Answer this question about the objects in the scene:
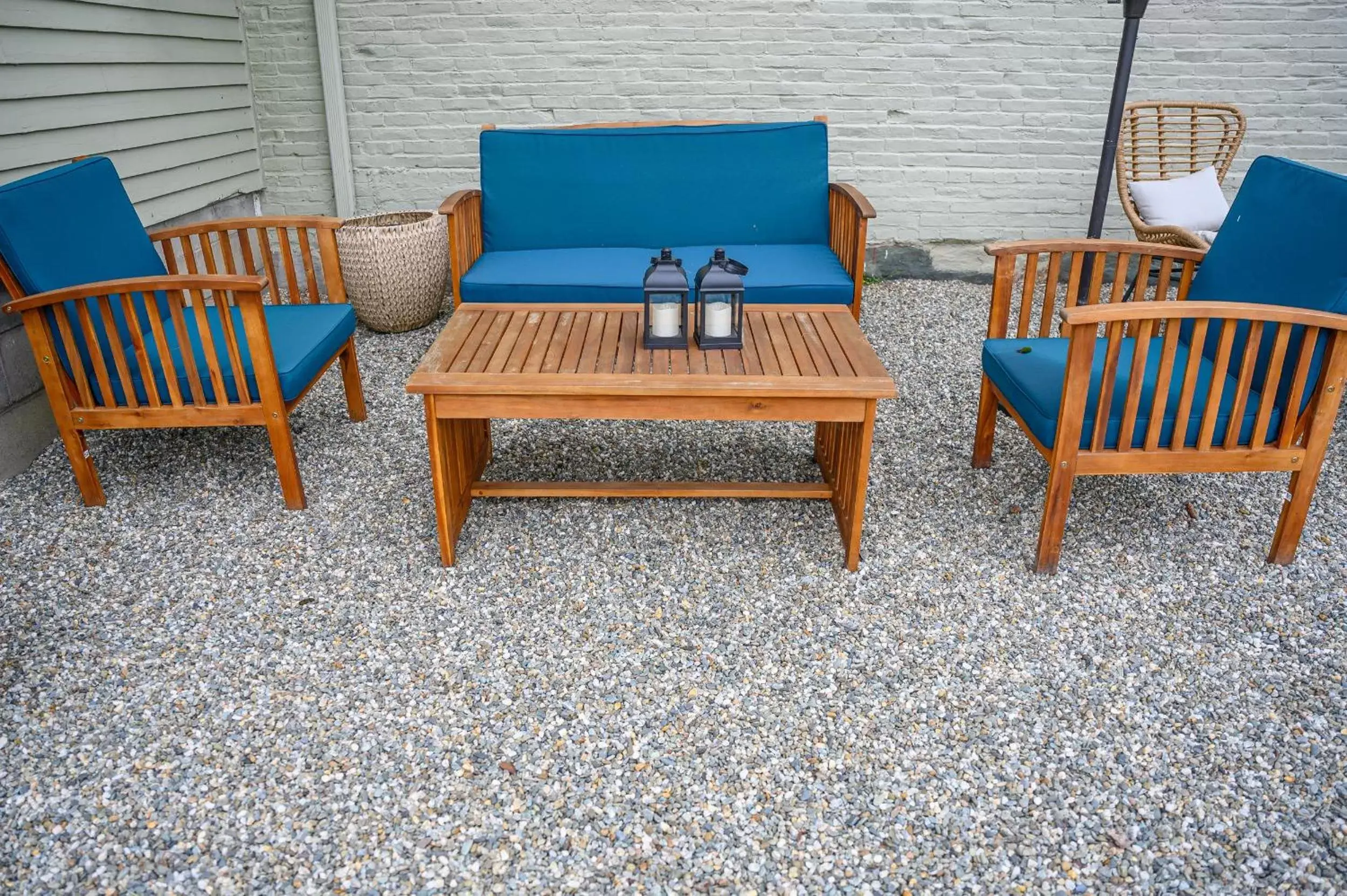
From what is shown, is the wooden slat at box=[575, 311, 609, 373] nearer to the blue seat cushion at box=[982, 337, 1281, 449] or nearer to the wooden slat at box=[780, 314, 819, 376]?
the wooden slat at box=[780, 314, 819, 376]

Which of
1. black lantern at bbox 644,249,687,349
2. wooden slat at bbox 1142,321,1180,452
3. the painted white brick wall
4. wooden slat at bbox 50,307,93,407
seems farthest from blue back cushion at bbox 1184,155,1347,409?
wooden slat at bbox 50,307,93,407

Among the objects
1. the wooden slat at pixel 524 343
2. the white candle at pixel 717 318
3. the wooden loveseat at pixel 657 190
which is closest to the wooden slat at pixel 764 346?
the white candle at pixel 717 318

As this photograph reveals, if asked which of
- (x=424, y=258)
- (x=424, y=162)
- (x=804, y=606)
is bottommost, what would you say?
(x=804, y=606)

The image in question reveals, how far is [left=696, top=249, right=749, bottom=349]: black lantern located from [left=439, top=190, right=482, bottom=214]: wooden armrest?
124 centimetres

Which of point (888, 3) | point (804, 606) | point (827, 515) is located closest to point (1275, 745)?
point (804, 606)

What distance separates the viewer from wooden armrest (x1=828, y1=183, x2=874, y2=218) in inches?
124

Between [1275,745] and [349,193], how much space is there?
180 inches

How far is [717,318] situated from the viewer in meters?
2.35

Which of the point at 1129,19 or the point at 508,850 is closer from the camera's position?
the point at 508,850

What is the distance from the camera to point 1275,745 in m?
1.78

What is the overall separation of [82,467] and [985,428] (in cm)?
Answer: 265

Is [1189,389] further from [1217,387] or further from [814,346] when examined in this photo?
[814,346]

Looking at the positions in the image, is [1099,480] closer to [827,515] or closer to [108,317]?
[827,515]

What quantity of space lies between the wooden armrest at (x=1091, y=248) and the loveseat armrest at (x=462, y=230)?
1717mm
